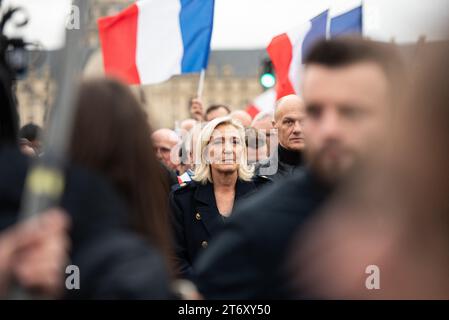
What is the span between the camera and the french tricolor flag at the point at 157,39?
9.75 metres

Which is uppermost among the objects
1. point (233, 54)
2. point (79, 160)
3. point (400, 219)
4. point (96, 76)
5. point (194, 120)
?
point (233, 54)

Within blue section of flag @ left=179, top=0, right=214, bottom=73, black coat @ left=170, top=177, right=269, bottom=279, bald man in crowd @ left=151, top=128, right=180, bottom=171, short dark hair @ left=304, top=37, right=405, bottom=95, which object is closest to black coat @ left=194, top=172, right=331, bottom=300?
short dark hair @ left=304, top=37, right=405, bottom=95

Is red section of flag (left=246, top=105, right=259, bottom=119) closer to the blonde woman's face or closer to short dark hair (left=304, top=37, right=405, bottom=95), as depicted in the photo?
the blonde woman's face

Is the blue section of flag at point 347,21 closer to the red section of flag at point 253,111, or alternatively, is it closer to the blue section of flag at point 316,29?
the blue section of flag at point 316,29

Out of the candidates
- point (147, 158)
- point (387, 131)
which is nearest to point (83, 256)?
point (147, 158)

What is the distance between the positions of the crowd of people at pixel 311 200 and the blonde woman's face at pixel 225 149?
11.6 ft

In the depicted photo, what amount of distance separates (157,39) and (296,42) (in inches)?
49.9

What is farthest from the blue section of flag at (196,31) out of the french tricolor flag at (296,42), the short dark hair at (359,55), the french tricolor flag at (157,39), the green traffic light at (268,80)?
the short dark hair at (359,55)

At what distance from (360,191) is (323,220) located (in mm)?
128

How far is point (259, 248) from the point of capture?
278 cm

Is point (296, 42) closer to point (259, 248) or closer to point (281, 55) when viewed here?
point (281, 55)

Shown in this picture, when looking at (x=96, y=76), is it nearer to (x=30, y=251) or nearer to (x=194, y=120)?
(x=30, y=251)

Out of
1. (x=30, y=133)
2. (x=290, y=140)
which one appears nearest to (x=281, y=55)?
(x=30, y=133)
